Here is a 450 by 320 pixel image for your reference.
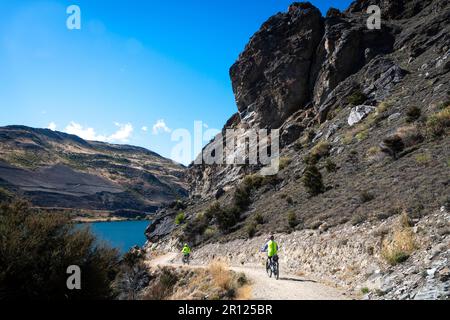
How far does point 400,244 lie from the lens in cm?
1107

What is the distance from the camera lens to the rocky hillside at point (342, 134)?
15.1 meters

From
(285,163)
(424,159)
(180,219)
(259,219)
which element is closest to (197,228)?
(180,219)

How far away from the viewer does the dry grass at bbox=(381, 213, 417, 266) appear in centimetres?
1059

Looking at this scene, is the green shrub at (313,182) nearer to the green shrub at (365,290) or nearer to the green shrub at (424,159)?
the green shrub at (424,159)

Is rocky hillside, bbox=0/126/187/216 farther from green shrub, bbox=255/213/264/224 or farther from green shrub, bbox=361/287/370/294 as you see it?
green shrub, bbox=361/287/370/294

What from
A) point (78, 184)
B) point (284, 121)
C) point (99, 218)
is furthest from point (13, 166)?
point (284, 121)

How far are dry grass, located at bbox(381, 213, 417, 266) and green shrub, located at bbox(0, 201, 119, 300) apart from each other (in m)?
11.1

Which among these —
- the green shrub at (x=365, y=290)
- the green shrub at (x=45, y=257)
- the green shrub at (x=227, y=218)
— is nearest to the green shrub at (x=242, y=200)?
the green shrub at (x=227, y=218)

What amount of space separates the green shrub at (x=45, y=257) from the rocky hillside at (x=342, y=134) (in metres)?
9.86

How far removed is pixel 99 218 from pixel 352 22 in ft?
422

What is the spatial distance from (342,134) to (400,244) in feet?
80.7

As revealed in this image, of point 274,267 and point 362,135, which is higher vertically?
point 362,135

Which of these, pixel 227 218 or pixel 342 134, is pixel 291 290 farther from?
pixel 342 134
